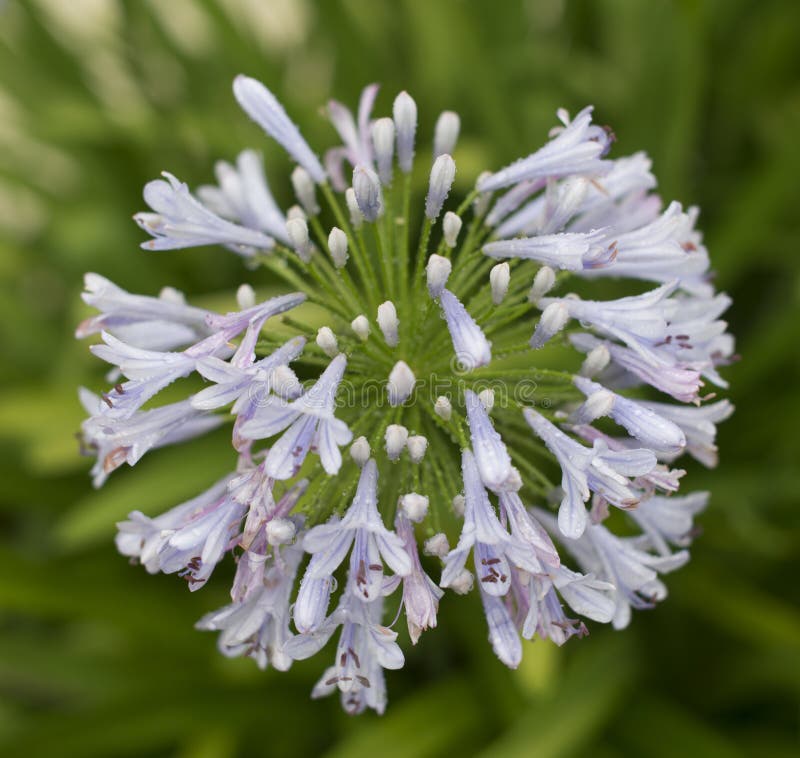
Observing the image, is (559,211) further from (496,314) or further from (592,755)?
(592,755)

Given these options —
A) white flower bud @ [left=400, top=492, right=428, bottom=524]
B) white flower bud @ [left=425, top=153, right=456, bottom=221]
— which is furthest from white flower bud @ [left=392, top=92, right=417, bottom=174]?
white flower bud @ [left=400, top=492, right=428, bottom=524]

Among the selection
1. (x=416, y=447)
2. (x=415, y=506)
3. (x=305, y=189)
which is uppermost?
(x=305, y=189)

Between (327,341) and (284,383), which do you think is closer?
(284,383)

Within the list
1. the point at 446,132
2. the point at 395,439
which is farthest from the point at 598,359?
the point at 446,132

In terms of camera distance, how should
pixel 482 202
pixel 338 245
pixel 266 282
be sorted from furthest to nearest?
pixel 266 282 < pixel 482 202 < pixel 338 245

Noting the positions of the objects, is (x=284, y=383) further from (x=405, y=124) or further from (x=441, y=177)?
(x=405, y=124)

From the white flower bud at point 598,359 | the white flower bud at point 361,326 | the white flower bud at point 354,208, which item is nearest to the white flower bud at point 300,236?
the white flower bud at point 354,208

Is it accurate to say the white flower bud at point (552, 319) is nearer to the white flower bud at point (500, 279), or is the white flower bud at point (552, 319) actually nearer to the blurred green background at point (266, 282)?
the white flower bud at point (500, 279)
